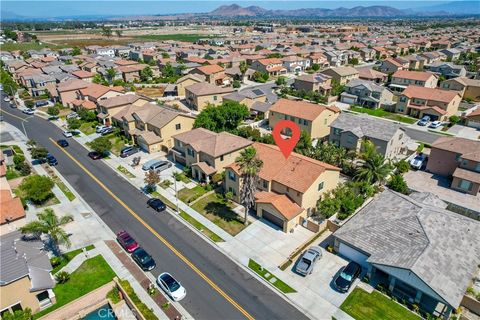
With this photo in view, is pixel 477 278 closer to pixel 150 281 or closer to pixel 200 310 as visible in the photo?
pixel 200 310

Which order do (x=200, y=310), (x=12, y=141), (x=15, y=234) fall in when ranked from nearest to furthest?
(x=200, y=310) < (x=15, y=234) < (x=12, y=141)

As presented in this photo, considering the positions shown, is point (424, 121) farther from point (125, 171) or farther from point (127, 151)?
point (125, 171)

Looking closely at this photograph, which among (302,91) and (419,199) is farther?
(302,91)

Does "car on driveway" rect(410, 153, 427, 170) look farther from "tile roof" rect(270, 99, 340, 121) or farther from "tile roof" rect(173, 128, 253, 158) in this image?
"tile roof" rect(173, 128, 253, 158)

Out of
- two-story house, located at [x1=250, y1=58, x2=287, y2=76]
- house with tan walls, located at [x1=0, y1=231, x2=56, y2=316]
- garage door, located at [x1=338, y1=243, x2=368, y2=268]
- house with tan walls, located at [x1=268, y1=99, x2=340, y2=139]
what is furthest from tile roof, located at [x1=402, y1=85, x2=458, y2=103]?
house with tan walls, located at [x1=0, y1=231, x2=56, y2=316]

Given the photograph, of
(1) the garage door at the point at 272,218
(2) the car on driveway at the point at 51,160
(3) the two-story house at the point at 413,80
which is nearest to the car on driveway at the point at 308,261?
(1) the garage door at the point at 272,218

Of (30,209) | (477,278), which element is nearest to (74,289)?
(30,209)

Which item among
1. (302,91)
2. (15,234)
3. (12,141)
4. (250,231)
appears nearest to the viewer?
(15,234)
